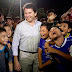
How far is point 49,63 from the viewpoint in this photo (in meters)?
2.09

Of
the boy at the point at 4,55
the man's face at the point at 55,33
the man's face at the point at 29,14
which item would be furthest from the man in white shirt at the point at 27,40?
the man's face at the point at 55,33

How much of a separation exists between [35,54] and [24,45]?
37 cm

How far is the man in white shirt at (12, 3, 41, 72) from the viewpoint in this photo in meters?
2.82

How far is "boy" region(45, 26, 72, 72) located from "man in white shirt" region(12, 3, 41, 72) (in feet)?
3.02

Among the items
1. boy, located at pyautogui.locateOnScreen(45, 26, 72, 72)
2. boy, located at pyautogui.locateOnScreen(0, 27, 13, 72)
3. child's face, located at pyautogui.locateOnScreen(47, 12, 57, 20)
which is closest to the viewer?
boy, located at pyautogui.locateOnScreen(45, 26, 72, 72)

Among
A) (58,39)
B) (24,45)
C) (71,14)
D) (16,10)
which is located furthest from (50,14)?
(16,10)

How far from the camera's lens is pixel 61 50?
1.92m

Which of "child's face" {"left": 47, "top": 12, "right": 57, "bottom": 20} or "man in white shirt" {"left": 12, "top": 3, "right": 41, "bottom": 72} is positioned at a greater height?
"child's face" {"left": 47, "top": 12, "right": 57, "bottom": 20}

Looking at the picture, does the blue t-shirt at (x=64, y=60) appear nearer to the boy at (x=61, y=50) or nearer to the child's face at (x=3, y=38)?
the boy at (x=61, y=50)

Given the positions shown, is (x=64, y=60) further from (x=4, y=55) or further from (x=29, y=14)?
(x=29, y=14)

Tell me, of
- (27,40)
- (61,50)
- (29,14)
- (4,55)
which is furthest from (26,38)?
(61,50)

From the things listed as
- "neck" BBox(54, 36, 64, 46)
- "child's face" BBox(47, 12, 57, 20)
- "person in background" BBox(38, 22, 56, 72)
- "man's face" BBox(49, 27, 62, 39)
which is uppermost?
"child's face" BBox(47, 12, 57, 20)

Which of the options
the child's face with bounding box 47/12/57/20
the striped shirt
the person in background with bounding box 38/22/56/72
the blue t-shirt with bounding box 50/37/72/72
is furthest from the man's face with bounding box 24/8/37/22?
the blue t-shirt with bounding box 50/37/72/72

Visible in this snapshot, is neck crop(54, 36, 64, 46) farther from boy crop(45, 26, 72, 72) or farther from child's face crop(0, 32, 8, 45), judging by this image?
child's face crop(0, 32, 8, 45)
